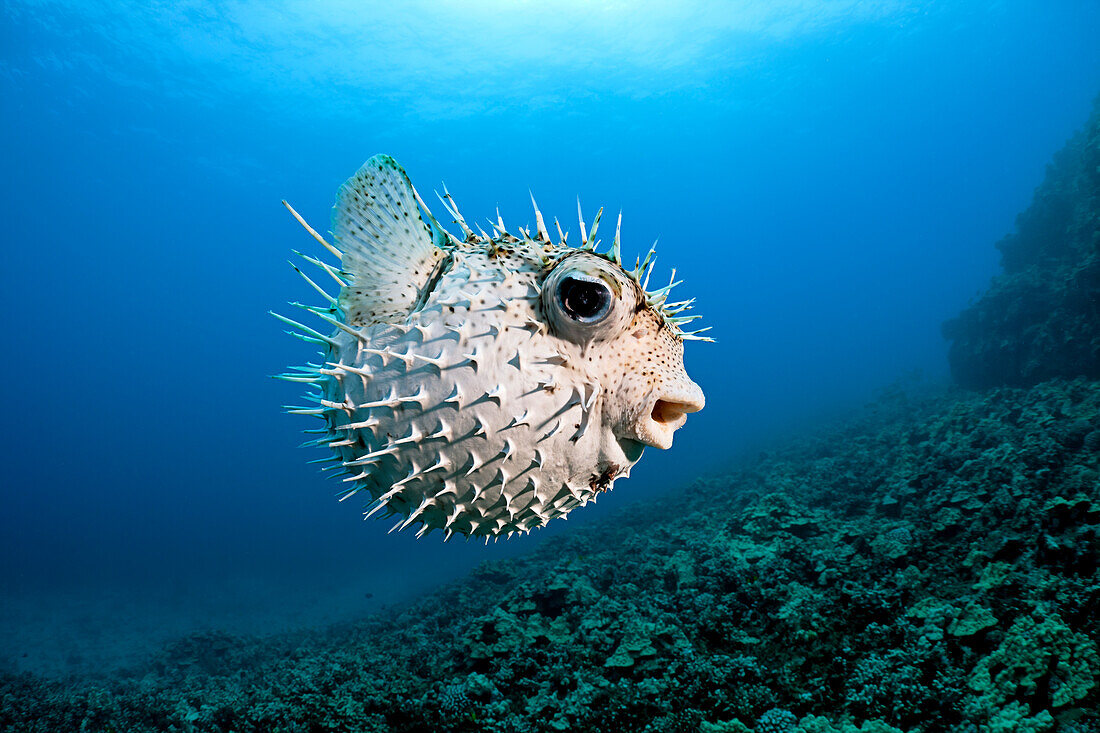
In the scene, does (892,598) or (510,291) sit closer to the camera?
(510,291)

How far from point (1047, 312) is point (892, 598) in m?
13.4

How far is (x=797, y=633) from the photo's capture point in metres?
3.08

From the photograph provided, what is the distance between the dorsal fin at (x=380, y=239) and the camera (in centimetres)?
146

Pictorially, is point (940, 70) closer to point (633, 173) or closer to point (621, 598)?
point (633, 173)

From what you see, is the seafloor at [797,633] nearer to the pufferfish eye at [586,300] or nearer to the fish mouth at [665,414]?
the fish mouth at [665,414]

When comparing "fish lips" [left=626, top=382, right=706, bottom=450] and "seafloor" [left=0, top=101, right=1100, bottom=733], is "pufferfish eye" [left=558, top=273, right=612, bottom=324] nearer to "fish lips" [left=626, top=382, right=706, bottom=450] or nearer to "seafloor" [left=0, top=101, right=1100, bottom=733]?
"fish lips" [left=626, top=382, right=706, bottom=450]

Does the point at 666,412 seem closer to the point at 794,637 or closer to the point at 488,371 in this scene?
the point at 488,371

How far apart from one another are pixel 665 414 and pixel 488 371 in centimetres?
56

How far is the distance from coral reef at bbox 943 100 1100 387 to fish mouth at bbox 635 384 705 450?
11371 mm

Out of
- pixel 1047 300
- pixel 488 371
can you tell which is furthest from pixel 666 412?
A: pixel 1047 300

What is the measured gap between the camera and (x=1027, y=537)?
333 centimetres

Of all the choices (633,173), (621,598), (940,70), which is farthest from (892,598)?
(940,70)

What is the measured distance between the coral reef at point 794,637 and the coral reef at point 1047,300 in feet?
16.0

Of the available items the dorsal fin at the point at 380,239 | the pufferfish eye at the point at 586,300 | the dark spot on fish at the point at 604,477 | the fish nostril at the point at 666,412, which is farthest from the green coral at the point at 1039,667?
the dorsal fin at the point at 380,239
